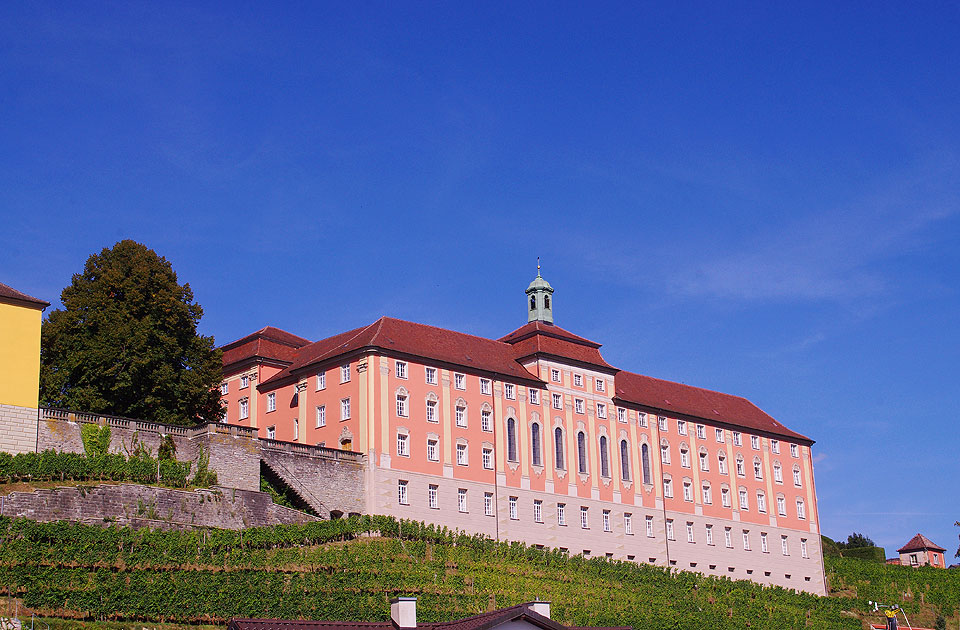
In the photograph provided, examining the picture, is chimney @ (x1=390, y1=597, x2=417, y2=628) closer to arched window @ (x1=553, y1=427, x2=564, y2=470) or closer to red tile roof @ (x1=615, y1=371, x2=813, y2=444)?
arched window @ (x1=553, y1=427, x2=564, y2=470)

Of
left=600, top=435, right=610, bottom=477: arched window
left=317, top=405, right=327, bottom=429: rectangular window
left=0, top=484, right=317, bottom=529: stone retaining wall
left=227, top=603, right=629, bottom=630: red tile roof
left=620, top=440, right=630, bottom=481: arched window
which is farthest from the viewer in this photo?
left=620, top=440, right=630, bottom=481: arched window

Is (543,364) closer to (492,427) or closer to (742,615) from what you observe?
(492,427)

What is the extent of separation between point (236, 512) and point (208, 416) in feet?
38.3

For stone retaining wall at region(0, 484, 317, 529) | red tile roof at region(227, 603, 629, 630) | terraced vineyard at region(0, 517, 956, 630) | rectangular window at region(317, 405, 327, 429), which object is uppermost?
rectangular window at region(317, 405, 327, 429)

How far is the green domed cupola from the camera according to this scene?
89875 mm

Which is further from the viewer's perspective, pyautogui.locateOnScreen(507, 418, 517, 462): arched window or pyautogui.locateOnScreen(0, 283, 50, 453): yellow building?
pyautogui.locateOnScreen(507, 418, 517, 462): arched window

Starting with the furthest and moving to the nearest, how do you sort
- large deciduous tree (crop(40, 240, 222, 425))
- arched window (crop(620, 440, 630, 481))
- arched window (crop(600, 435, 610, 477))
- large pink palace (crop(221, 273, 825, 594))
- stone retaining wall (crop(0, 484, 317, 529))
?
arched window (crop(620, 440, 630, 481))
arched window (crop(600, 435, 610, 477))
large pink palace (crop(221, 273, 825, 594))
large deciduous tree (crop(40, 240, 222, 425))
stone retaining wall (crop(0, 484, 317, 529))

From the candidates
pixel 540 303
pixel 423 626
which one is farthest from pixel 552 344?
pixel 423 626

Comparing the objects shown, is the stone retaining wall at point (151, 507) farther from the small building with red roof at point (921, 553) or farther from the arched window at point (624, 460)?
the small building with red roof at point (921, 553)

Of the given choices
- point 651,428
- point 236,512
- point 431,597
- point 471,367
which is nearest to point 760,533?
point 651,428

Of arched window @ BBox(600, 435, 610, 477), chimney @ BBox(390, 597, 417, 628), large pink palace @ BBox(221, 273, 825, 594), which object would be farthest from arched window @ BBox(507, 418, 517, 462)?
chimney @ BBox(390, 597, 417, 628)

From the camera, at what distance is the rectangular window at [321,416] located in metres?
74.9

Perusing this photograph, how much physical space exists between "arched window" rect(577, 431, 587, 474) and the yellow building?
117 feet

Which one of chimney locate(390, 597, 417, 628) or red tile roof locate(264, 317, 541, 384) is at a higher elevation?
red tile roof locate(264, 317, 541, 384)
